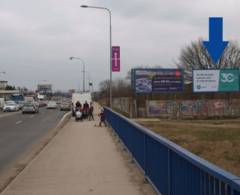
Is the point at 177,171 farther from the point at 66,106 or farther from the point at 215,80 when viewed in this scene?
the point at 66,106

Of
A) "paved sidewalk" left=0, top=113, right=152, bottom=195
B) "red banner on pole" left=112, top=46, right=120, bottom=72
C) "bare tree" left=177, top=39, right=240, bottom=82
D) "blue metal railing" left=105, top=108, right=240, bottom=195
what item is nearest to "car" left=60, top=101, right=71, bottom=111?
"bare tree" left=177, top=39, right=240, bottom=82

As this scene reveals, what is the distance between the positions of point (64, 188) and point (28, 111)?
2208 inches

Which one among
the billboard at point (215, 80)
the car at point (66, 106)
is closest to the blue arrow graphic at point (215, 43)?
the billboard at point (215, 80)

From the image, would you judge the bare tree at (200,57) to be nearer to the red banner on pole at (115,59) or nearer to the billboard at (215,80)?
the billboard at (215,80)

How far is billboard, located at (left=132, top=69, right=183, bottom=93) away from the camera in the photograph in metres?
55.1

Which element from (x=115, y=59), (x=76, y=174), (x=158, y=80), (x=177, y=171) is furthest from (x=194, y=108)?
(x=177, y=171)

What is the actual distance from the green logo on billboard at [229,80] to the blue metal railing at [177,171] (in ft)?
138

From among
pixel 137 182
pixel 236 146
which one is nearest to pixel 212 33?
pixel 137 182

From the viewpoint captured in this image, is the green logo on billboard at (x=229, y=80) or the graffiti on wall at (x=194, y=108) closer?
the green logo on billboard at (x=229, y=80)

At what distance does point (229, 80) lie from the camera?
53438 mm

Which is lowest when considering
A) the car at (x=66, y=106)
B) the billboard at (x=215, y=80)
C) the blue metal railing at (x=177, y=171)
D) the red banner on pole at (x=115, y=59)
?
the car at (x=66, y=106)

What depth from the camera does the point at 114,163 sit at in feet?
46.2

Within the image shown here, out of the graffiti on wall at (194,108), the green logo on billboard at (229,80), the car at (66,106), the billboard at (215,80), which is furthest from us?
the car at (66,106)

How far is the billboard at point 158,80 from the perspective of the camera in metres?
55.1
